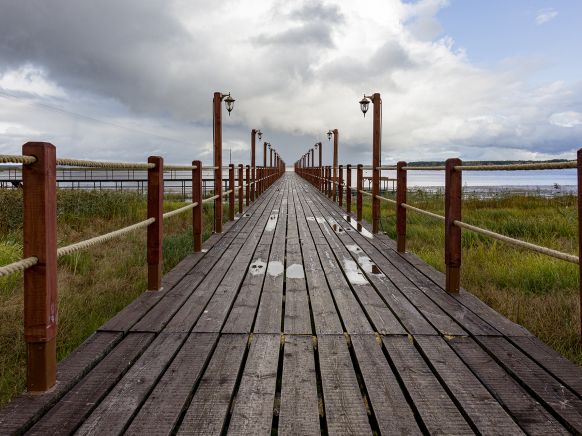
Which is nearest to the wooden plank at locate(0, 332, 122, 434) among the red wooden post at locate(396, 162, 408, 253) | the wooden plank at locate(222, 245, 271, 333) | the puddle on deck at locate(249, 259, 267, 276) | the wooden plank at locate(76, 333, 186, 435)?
the wooden plank at locate(76, 333, 186, 435)

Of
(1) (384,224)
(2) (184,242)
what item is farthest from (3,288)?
(1) (384,224)

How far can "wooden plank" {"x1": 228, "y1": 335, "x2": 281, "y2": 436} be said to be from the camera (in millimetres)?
1532

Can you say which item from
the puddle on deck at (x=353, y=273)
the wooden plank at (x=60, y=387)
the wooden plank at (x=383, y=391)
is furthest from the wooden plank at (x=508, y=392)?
the wooden plank at (x=60, y=387)

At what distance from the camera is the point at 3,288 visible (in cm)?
375

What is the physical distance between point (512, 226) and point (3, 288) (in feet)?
23.8

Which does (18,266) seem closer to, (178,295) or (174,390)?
(174,390)

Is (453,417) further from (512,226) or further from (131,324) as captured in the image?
(512,226)

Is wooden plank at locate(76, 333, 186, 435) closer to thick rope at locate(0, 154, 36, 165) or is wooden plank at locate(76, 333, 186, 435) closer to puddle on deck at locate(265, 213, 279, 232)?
thick rope at locate(0, 154, 36, 165)

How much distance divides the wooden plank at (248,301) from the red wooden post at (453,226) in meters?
1.43

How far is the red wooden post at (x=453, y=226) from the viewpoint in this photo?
10.7 feet

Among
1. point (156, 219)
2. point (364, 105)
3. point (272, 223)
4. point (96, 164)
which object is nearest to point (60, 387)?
point (96, 164)

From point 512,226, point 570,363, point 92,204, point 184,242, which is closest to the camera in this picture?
point 570,363

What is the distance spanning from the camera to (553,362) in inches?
82.0

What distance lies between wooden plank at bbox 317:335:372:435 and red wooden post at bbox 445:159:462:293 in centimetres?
134
